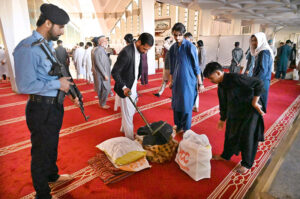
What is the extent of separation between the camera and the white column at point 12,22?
Answer: 498 centimetres

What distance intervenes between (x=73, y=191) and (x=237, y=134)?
1.73 metres

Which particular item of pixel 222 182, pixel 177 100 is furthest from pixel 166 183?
pixel 177 100

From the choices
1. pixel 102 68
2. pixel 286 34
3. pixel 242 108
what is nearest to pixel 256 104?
pixel 242 108

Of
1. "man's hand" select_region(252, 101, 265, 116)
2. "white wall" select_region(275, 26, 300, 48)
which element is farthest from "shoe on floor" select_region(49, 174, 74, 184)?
"white wall" select_region(275, 26, 300, 48)

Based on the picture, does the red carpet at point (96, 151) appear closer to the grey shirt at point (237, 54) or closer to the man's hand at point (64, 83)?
the man's hand at point (64, 83)

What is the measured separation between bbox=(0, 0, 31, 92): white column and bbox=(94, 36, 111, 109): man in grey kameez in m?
2.86

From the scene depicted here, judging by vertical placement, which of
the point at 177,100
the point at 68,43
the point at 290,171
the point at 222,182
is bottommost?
the point at 222,182

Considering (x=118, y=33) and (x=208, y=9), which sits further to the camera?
(x=118, y=33)

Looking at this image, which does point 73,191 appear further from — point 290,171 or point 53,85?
point 290,171

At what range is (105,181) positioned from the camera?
1.91 meters

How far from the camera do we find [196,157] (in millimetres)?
1892

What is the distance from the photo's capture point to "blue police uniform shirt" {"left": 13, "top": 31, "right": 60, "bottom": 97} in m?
1.28

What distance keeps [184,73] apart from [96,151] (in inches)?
62.0

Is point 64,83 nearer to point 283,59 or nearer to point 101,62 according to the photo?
point 101,62
